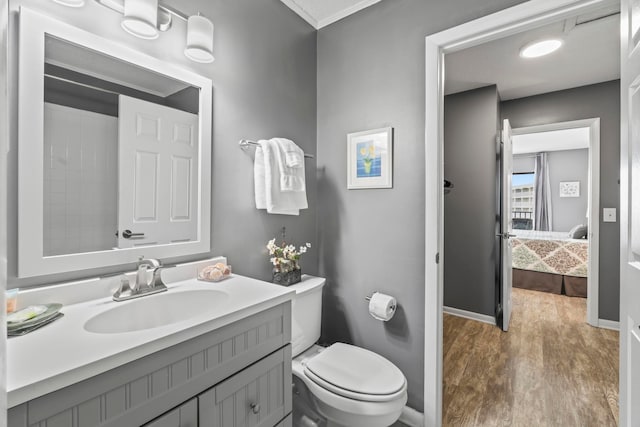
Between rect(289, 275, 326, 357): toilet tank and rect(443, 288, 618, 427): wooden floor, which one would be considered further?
rect(443, 288, 618, 427): wooden floor

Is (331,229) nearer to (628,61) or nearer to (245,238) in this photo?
(245,238)

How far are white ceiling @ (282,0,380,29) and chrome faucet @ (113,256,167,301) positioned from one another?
1.66 metres

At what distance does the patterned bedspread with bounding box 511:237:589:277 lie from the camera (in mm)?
3750

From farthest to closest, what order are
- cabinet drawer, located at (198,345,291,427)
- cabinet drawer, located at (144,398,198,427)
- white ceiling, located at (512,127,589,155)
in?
1. white ceiling, located at (512,127,589,155)
2. cabinet drawer, located at (198,345,291,427)
3. cabinet drawer, located at (144,398,198,427)

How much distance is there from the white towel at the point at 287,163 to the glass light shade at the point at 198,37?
50cm

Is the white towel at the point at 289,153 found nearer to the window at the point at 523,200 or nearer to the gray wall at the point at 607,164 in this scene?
the gray wall at the point at 607,164

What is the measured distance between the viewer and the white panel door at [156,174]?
115 centimetres

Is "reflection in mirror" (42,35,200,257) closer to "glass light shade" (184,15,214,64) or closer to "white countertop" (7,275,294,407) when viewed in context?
"glass light shade" (184,15,214,64)

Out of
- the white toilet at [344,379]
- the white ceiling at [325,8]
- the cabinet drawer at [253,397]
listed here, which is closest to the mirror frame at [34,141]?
the cabinet drawer at [253,397]

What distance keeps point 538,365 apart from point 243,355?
236 cm

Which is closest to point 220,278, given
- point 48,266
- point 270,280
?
point 270,280

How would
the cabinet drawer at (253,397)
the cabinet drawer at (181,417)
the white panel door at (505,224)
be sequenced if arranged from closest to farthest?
the cabinet drawer at (181,417) < the cabinet drawer at (253,397) < the white panel door at (505,224)

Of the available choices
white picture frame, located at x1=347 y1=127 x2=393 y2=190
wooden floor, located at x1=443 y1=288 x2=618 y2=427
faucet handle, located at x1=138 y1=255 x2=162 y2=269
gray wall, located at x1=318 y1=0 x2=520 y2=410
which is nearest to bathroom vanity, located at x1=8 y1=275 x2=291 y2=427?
faucet handle, located at x1=138 y1=255 x2=162 y2=269

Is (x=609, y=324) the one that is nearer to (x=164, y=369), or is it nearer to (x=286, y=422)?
(x=286, y=422)
